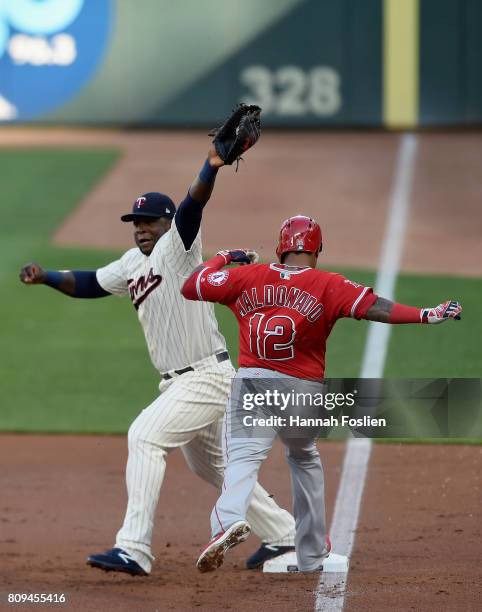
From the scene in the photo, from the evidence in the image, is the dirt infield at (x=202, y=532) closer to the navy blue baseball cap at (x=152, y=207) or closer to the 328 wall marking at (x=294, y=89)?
the navy blue baseball cap at (x=152, y=207)

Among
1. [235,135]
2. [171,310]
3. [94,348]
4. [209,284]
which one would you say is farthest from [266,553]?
[94,348]

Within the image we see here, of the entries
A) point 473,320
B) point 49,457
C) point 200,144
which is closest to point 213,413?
point 49,457

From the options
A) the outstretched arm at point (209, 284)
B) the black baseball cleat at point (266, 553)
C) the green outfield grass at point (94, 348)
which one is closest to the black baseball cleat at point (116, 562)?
the black baseball cleat at point (266, 553)

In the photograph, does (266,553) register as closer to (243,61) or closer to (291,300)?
(291,300)

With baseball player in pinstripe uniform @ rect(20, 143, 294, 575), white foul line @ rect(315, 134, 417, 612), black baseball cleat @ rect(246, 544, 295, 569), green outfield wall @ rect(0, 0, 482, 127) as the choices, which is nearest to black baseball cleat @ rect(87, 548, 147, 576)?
baseball player in pinstripe uniform @ rect(20, 143, 294, 575)

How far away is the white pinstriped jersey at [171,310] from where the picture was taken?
6281mm

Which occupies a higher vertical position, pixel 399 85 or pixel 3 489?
pixel 399 85

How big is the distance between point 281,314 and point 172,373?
93 cm

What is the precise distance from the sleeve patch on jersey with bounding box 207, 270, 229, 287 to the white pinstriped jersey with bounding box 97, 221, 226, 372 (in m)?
0.49

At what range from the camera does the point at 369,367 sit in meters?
10.9

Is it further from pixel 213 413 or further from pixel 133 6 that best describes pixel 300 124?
pixel 213 413

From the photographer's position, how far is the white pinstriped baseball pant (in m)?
6.06

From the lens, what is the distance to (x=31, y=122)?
69.3 feet

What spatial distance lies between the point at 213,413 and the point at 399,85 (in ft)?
49.5
